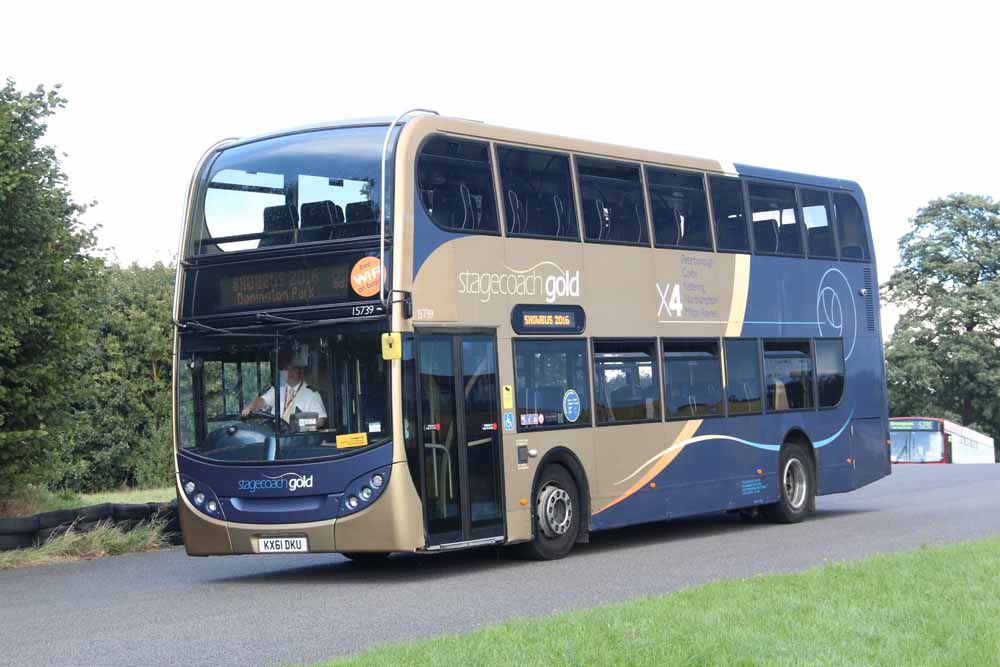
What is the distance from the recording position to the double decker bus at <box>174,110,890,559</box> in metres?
14.0

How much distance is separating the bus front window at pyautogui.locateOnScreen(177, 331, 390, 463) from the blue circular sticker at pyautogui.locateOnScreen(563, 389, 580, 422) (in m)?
2.92

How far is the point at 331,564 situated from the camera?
16.8 metres

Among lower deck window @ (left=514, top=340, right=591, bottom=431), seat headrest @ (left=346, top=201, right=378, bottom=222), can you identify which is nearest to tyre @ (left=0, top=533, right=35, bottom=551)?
lower deck window @ (left=514, top=340, right=591, bottom=431)

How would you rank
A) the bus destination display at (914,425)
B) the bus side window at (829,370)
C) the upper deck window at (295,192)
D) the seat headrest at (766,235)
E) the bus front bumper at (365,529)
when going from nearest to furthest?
1. the bus front bumper at (365,529)
2. the upper deck window at (295,192)
3. the seat headrest at (766,235)
4. the bus side window at (829,370)
5. the bus destination display at (914,425)

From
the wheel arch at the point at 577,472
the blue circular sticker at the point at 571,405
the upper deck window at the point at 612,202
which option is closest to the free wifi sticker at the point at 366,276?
the wheel arch at the point at 577,472

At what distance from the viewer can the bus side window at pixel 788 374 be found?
1991 cm

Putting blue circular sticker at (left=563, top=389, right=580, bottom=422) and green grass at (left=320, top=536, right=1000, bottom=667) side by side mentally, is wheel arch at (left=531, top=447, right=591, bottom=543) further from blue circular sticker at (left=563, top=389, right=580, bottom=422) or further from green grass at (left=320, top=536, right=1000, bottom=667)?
green grass at (left=320, top=536, right=1000, bottom=667)

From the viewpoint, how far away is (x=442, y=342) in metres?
14.6

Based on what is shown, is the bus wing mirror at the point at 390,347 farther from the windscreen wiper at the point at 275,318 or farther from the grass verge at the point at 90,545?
the grass verge at the point at 90,545

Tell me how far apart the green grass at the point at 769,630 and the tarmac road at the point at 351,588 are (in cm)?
105

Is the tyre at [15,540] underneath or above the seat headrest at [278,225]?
underneath

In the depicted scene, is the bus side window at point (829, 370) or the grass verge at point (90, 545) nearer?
the grass verge at point (90, 545)

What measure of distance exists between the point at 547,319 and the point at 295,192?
3.20 m

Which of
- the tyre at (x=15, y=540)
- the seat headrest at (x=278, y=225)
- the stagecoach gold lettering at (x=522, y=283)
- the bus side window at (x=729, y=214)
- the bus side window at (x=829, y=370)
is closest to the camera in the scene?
the seat headrest at (x=278, y=225)
